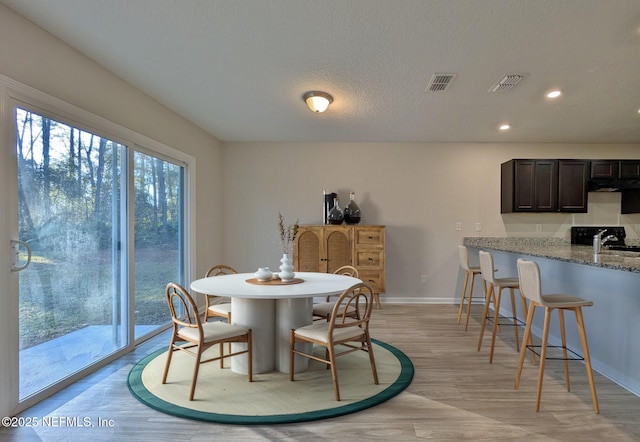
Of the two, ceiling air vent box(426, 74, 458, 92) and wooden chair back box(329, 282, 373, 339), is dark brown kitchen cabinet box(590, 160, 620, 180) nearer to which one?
ceiling air vent box(426, 74, 458, 92)

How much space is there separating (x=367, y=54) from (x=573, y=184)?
3855mm

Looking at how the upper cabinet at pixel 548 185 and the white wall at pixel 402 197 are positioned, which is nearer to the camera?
the upper cabinet at pixel 548 185

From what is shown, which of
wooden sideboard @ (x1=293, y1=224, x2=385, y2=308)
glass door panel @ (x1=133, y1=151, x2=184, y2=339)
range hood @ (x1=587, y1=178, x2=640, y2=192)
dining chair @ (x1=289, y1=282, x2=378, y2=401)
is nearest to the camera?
dining chair @ (x1=289, y1=282, x2=378, y2=401)

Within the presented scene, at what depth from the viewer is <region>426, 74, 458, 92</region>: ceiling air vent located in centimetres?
277

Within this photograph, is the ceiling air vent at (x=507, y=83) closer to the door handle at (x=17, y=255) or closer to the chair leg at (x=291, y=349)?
the chair leg at (x=291, y=349)

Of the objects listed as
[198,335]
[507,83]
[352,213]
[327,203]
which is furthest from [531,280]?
[327,203]

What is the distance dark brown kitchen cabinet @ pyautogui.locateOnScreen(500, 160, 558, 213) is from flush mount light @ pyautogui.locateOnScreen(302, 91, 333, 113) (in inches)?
115

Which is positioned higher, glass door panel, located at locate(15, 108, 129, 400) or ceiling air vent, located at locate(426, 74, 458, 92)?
ceiling air vent, located at locate(426, 74, 458, 92)

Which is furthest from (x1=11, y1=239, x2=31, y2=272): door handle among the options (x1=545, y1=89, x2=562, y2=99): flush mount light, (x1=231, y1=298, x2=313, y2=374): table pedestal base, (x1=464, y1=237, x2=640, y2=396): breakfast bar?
(x1=545, y1=89, x2=562, y2=99): flush mount light

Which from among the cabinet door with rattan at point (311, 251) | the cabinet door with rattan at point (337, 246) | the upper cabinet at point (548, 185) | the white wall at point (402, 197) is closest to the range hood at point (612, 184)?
the upper cabinet at point (548, 185)

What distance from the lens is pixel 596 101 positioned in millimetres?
3287

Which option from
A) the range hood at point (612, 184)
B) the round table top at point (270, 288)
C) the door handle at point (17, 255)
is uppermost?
the range hood at point (612, 184)

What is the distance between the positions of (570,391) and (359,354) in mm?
1540

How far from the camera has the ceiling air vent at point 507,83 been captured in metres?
2.75
